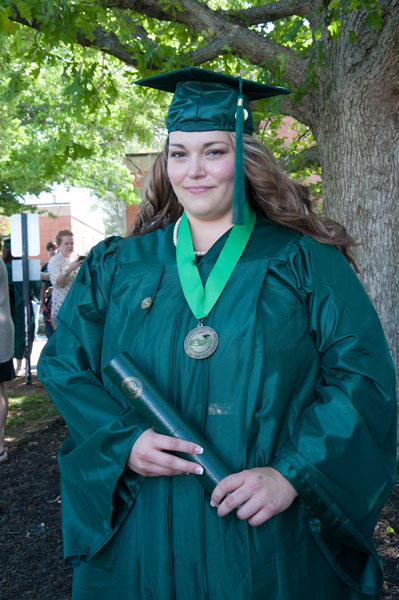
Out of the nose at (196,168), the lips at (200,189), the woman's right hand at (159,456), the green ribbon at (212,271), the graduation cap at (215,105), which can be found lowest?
the woman's right hand at (159,456)

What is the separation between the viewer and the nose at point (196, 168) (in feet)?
5.83

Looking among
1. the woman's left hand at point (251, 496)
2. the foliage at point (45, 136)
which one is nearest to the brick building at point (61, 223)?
the foliage at point (45, 136)

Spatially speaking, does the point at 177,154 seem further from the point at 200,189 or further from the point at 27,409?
the point at 27,409

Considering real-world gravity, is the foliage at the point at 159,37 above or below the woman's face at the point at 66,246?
above

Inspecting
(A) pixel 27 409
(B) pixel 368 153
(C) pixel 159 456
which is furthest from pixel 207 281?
(A) pixel 27 409

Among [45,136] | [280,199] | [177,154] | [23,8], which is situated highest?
[45,136]

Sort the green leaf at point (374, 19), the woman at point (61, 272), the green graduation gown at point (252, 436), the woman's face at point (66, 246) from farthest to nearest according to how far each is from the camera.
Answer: the woman's face at point (66, 246) → the woman at point (61, 272) → the green leaf at point (374, 19) → the green graduation gown at point (252, 436)

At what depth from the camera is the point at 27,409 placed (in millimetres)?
7430

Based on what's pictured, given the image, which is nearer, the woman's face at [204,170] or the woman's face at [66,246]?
the woman's face at [204,170]

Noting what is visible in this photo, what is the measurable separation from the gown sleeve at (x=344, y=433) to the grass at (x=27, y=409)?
5794mm

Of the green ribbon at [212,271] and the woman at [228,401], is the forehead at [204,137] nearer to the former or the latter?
the woman at [228,401]

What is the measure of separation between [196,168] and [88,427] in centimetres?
90

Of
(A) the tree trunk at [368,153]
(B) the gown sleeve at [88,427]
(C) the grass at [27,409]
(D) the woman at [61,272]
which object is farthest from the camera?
(D) the woman at [61,272]

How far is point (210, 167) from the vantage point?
5.89 feet
